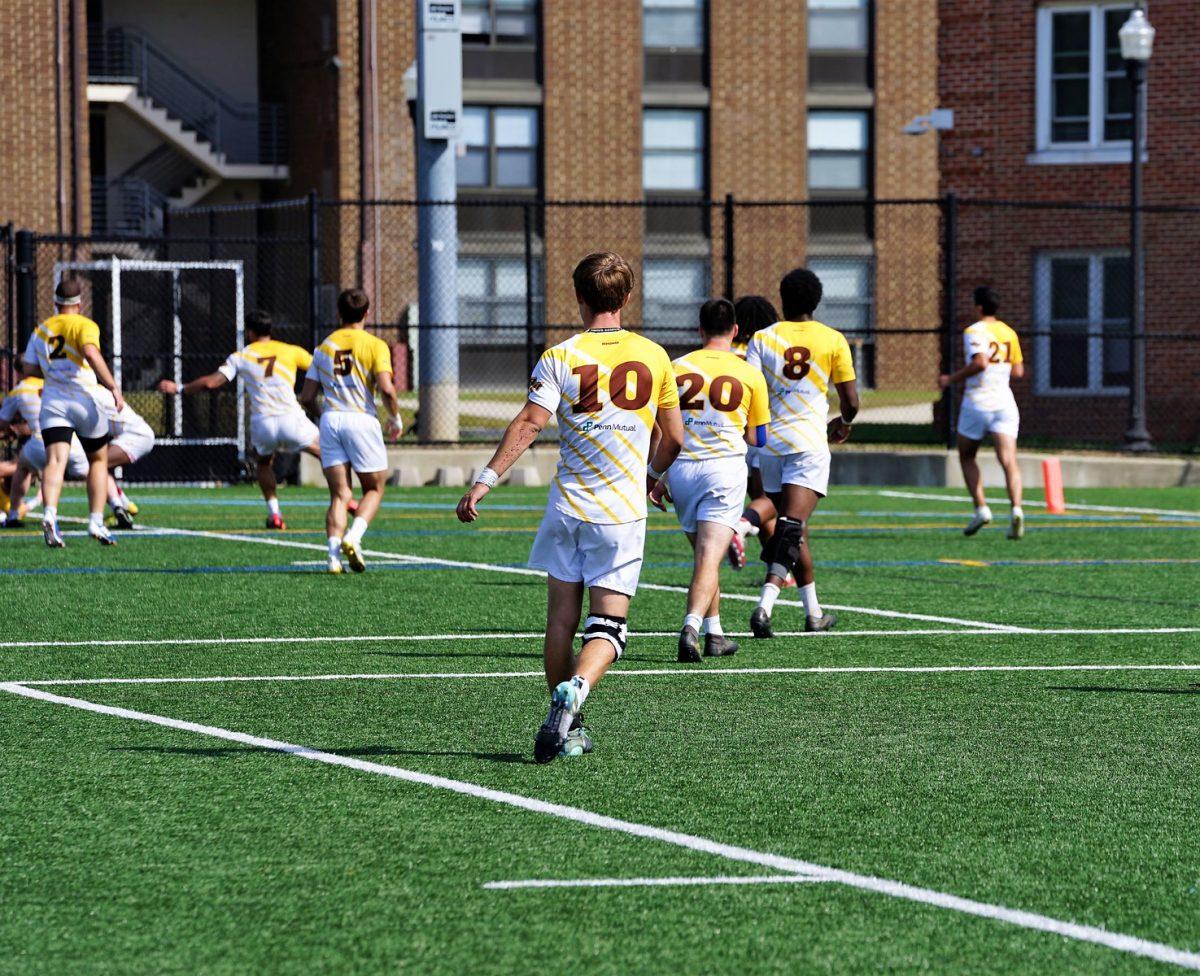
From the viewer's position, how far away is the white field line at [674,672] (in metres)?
9.48

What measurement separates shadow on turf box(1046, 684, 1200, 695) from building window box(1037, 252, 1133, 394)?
2042cm

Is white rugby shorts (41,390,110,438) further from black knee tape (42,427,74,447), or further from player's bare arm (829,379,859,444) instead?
player's bare arm (829,379,859,444)

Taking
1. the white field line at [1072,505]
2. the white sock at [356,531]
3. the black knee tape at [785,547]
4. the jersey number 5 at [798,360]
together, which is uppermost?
the jersey number 5 at [798,360]

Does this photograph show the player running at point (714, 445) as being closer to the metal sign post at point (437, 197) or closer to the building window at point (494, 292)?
the metal sign post at point (437, 197)

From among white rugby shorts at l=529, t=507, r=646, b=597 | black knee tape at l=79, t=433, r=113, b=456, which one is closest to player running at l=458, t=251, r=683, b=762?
white rugby shorts at l=529, t=507, r=646, b=597

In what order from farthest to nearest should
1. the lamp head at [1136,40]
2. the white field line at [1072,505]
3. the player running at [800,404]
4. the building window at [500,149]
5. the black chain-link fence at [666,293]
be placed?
the building window at [500,149] < the black chain-link fence at [666,293] < the lamp head at [1136,40] < the white field line at [1072,505] < the player running at [800,404]

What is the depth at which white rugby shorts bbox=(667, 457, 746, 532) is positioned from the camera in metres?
10.3

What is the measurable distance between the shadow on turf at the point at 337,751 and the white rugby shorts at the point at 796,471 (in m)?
4.08

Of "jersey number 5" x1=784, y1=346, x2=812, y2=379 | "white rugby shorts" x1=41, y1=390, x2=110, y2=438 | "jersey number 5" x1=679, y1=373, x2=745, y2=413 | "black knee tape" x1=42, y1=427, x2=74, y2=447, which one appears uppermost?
"jersey number 5" x1=784, y1=346, x2=812, y2=379

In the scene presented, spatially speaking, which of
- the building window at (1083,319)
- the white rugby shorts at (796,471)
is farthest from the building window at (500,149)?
the white rugby shorts at (796,471)

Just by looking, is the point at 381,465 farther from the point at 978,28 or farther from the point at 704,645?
the point at 978,28

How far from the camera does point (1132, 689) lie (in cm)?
930

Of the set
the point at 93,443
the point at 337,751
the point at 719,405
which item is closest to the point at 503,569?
the point at 93,443

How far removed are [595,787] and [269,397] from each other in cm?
1182
